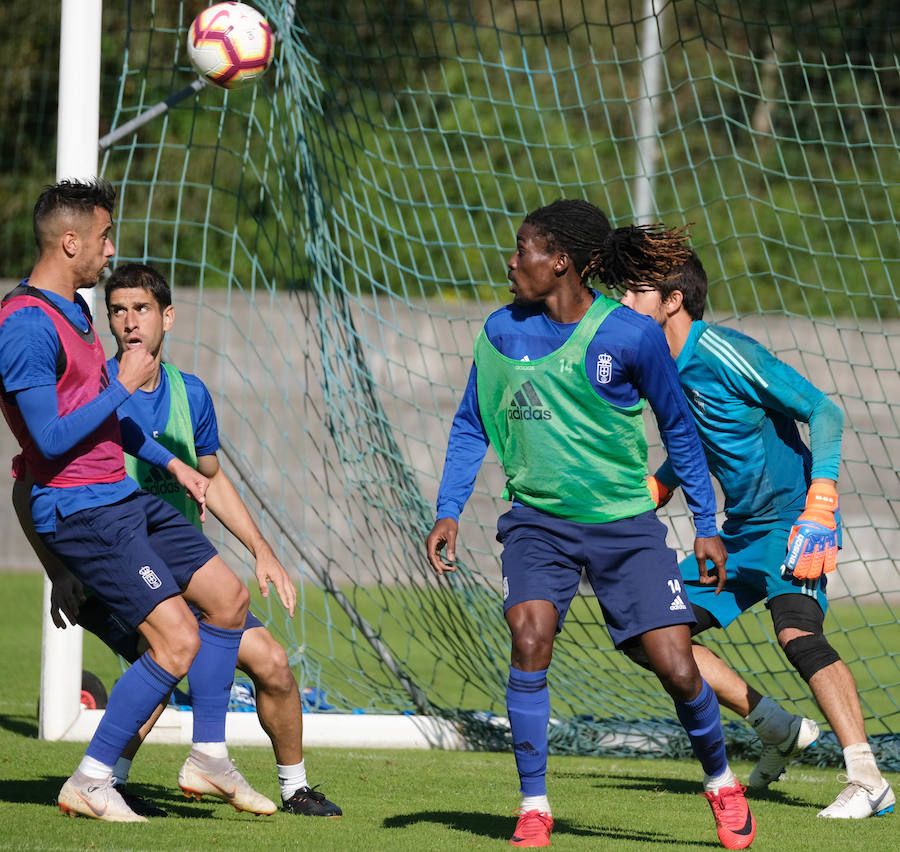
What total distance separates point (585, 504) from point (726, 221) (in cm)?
1165

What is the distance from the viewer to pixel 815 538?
156 inches

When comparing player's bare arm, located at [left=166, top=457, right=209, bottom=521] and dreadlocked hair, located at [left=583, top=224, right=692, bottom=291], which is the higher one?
dreadlocked hair, located at [left=583, top=224, right=692, bottom=291]

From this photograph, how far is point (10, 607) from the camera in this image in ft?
28.6

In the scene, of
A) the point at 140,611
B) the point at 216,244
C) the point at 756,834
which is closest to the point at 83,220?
the point at 140,611

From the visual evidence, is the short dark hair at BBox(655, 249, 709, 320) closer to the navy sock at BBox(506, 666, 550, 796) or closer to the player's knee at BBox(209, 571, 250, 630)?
the navy sock at BBox(506, 666, 550, 796)

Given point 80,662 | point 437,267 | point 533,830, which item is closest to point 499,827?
point 533,830

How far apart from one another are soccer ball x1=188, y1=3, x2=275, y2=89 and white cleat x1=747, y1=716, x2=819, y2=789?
10.3 ft

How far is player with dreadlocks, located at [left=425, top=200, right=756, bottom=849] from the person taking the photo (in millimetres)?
3426

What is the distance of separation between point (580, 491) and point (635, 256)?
70cm

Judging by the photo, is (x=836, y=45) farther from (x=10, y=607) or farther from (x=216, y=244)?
(x=10, y=607)

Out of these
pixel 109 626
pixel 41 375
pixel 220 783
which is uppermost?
pixel 41 375

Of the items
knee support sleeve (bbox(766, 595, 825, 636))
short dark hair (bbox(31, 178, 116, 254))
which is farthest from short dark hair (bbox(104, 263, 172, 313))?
knee support sleeve (bbox(766, 595, 825, 636))

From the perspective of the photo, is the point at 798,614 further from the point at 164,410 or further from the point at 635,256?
the point at 164,410

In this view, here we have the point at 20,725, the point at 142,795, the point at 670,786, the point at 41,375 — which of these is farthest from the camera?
the point at 20,725
